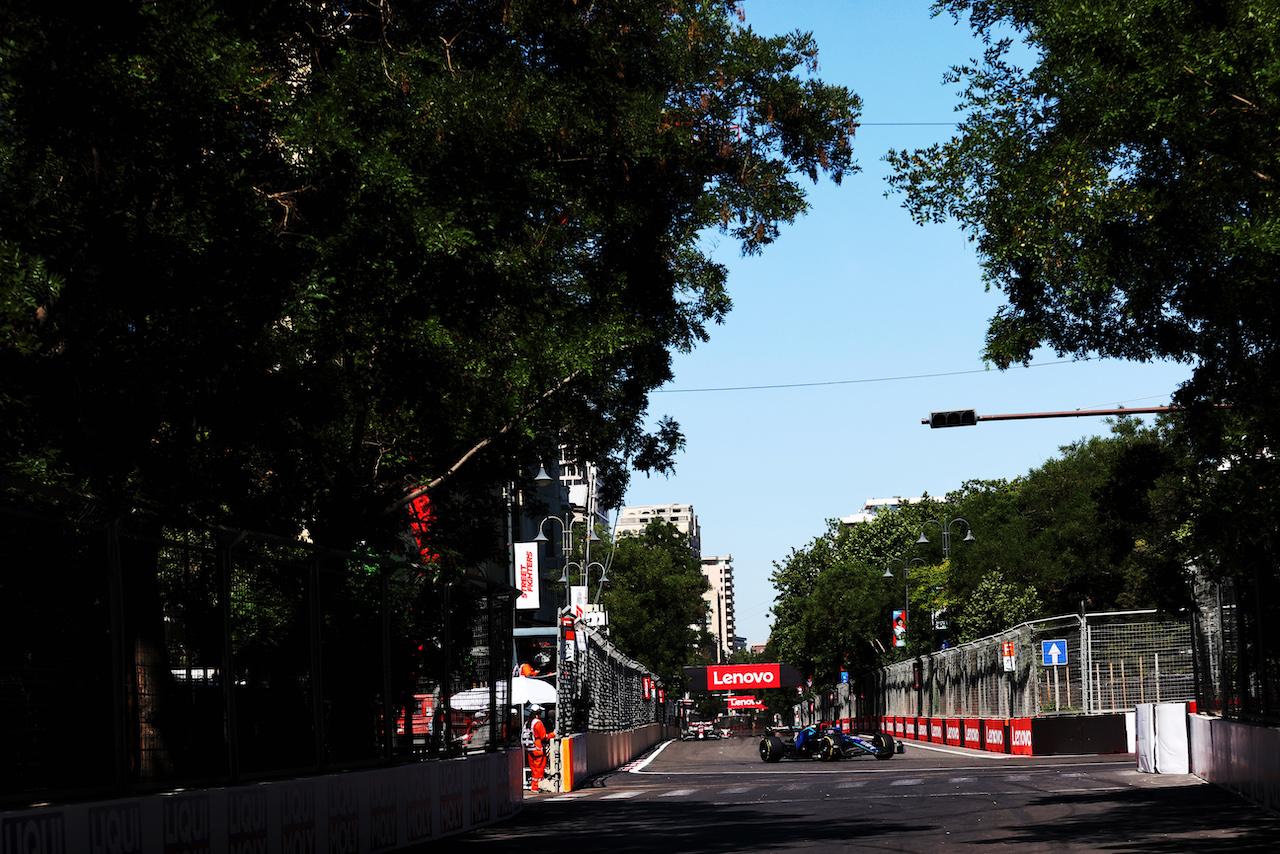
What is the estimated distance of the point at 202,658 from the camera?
10.5m

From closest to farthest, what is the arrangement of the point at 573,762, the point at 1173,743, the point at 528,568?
the point at 1173,743
the point at 573,762
the point at 528,568

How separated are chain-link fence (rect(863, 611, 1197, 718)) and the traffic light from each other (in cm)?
556

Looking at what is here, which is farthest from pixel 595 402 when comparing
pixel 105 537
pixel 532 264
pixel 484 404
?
pixel 105 537

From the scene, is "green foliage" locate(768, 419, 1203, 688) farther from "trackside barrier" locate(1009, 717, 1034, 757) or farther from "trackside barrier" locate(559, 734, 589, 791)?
"trackside barrier" locate(559, 734, 589, 791)

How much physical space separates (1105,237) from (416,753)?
9.48 m

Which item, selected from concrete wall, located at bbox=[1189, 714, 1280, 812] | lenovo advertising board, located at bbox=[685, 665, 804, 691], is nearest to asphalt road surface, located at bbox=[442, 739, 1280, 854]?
concrete wall, located at bbox=[1189, 714, 1280, 812]

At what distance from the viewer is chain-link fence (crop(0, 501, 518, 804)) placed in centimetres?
825

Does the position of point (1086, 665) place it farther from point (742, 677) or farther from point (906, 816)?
point (742, 677)

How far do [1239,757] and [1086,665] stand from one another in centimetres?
1481

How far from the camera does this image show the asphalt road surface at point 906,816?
1277cm

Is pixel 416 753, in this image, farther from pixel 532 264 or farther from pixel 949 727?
pixel 949 727

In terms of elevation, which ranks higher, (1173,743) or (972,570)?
(972,570)

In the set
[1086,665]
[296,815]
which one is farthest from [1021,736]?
[296,815]

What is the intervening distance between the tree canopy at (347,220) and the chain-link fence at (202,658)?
4.86 ft
